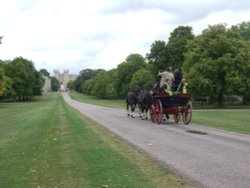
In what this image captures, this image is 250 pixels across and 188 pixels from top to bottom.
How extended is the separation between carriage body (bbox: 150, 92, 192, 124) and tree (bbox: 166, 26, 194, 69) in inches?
2159

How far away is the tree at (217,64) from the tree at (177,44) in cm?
1568

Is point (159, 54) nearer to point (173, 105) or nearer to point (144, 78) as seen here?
point (144, 78)

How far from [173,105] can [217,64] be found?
37.2m

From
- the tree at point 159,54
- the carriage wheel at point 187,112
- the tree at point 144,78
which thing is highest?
the tree at point 159,54

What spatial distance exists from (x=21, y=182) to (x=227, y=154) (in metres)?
5.49

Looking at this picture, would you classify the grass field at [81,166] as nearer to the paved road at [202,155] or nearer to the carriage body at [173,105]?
the paved road at [202,155]

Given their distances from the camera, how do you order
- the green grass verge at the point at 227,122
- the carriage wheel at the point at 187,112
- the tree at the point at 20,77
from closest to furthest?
the green grass verge at the point at 227,122 → the carriage wheel at the point at 187,112 → the tree at the point at 20,77

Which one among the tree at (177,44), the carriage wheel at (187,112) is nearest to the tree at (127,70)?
the tree at (177,44)

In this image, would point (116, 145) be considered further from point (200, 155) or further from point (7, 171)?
point (7, 171)

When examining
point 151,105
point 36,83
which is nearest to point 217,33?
point 151,105

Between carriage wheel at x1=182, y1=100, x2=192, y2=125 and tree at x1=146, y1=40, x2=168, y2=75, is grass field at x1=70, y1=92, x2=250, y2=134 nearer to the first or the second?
carriage wheel at x1=182, y1=100, x2=192, y2=125

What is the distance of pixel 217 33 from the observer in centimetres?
6175

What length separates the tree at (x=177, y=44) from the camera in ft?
255

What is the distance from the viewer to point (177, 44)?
7806cm
